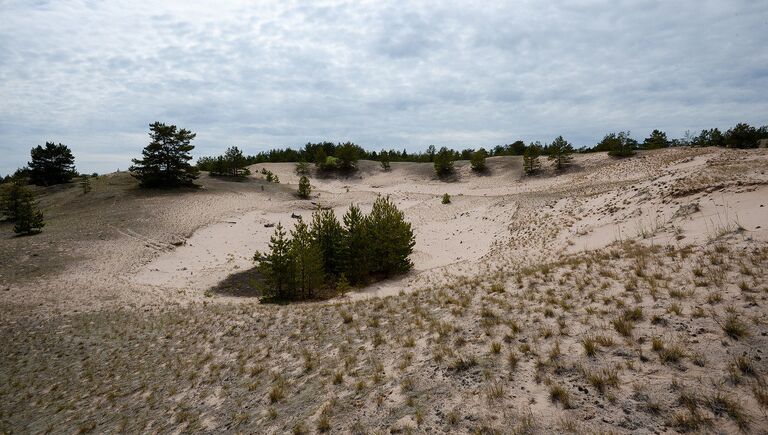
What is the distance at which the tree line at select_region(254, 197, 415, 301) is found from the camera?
1666 cm

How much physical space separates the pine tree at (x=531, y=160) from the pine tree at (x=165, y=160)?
38.8m

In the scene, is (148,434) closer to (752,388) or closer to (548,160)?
(752,388)

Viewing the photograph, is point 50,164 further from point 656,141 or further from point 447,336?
point 656,141

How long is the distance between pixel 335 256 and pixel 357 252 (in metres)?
1.48

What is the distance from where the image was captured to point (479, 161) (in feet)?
165

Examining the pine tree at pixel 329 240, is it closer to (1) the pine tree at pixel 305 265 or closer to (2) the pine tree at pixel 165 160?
(1) the pine tree at pixel 305 265

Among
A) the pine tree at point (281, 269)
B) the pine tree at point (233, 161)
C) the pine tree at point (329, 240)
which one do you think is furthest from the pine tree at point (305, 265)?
the pine tree at point (233, 161)

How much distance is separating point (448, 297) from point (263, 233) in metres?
21.2

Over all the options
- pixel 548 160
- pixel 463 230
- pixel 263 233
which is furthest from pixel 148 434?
pixel 548 160

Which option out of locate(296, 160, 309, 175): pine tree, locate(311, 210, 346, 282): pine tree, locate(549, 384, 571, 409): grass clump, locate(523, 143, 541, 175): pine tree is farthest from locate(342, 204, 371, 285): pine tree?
locate(296, 160, 309, 175): pine tree

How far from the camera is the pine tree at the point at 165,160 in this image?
37719mm

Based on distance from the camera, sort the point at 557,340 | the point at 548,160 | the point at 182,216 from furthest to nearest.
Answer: the point at 548,160 → the point at 182,216 → the point at 557,340

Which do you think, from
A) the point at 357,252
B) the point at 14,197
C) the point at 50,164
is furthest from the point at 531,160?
the point at 50,164

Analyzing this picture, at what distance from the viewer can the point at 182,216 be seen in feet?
98.7
